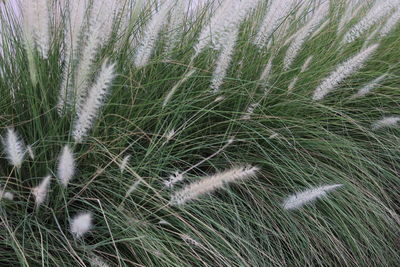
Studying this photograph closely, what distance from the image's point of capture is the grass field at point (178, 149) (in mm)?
1559

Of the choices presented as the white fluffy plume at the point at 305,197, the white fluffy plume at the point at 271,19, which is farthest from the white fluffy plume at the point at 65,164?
the white fluffy plume at the point at 271,19

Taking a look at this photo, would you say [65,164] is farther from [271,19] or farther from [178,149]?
[271,19]

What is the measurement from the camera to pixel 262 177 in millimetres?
2037

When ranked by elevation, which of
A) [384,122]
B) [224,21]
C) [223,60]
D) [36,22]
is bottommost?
[384,122]

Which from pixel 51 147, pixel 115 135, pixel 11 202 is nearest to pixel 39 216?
pixel 11 202

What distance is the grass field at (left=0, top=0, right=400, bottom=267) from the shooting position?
156 cm

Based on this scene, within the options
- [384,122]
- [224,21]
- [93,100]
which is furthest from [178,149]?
[384,122]

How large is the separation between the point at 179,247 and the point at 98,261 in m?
0.30

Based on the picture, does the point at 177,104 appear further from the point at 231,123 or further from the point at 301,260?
the point at 301,260

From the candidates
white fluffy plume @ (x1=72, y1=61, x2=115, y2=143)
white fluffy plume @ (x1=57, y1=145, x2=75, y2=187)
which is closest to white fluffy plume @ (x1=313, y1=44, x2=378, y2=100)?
white fluffy plume @ (x1=72, y1=61, x2=115, y2=143)

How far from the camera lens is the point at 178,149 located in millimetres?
1960

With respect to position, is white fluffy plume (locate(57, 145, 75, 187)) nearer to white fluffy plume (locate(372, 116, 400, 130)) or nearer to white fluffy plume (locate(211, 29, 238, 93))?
white fluffy plume (locate(211, 29, 238, 93))

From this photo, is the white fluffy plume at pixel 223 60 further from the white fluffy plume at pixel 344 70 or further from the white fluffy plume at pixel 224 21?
the white fluffy plume at pixel 344 70

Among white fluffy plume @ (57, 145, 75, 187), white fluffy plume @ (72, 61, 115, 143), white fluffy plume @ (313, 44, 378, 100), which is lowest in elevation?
white fluffy plume @ (313, 44, 378, 100)
